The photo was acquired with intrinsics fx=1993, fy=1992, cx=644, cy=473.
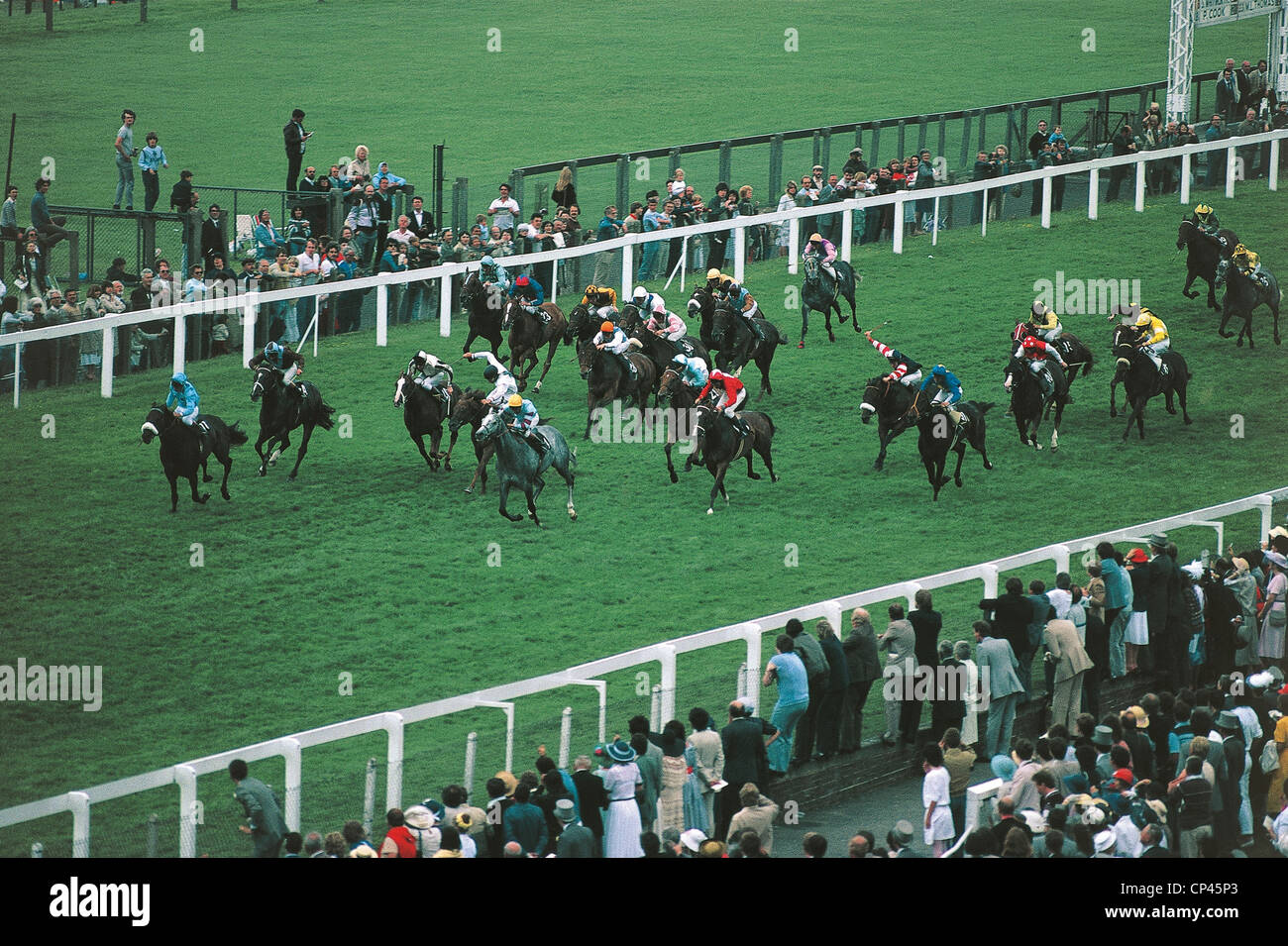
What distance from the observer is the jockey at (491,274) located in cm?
1962

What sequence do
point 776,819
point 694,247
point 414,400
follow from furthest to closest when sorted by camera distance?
point 694,247
point 414,400
point 776,819

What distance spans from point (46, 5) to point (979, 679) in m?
30.6

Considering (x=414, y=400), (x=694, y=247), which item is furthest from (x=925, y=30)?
(x=414, y=400)

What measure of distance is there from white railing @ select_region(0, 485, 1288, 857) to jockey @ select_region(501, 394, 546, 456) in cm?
422

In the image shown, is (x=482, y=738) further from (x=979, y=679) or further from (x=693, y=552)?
(x=693, y=552)

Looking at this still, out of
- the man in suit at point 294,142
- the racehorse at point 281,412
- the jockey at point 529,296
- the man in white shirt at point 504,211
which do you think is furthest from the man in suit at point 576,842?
the man in suit at point 294,142

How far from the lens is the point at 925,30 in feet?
138

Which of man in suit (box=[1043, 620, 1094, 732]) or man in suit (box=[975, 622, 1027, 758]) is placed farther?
man in suit (box=[1043, 620, 1094, 732])

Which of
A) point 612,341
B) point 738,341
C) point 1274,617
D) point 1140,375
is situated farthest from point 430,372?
point 1274,617

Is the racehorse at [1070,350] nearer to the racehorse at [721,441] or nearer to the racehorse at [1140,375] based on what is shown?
the racehorse at [1140,375]

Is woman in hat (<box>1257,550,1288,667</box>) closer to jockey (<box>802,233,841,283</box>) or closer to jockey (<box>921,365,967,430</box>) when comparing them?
jockey (<box>921,365,967,430</box>)

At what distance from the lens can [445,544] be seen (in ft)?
53.2

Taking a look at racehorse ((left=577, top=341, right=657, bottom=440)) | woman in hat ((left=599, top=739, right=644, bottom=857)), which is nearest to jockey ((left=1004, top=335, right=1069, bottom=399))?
racehorse ((left=577, top=341, right=657, bottom=440))

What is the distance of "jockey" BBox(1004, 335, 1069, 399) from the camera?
719 inches
